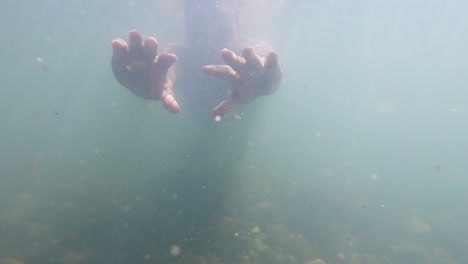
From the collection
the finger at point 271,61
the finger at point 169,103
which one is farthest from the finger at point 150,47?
the finger at point 271,61

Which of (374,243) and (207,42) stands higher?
(207,42)

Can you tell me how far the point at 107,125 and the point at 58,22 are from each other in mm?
22341

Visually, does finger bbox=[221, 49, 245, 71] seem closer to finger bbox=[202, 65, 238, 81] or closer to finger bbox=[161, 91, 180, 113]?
finger bbox=[202, 65, 238, 81]

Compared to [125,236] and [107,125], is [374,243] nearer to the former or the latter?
[125,236]

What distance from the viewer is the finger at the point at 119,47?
11.7 feet

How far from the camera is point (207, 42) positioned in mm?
8719

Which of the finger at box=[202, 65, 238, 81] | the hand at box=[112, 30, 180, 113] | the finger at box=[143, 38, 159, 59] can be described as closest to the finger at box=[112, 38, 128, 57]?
the hand at box=[112, 30, 180, 113]

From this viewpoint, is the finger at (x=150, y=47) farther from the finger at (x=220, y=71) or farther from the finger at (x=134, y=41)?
the finger at (x=220, y=71)

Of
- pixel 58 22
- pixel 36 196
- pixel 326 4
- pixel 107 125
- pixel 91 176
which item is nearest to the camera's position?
pixel 36 196

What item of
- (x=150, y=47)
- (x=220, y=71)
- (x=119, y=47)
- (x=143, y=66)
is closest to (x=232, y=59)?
(x=220, y=71)

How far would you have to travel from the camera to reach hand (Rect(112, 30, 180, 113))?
141 inches

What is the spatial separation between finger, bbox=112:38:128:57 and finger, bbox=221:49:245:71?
1.21 m

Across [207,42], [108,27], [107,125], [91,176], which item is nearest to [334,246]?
[207,42]

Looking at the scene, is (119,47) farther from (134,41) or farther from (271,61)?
(271,61)
